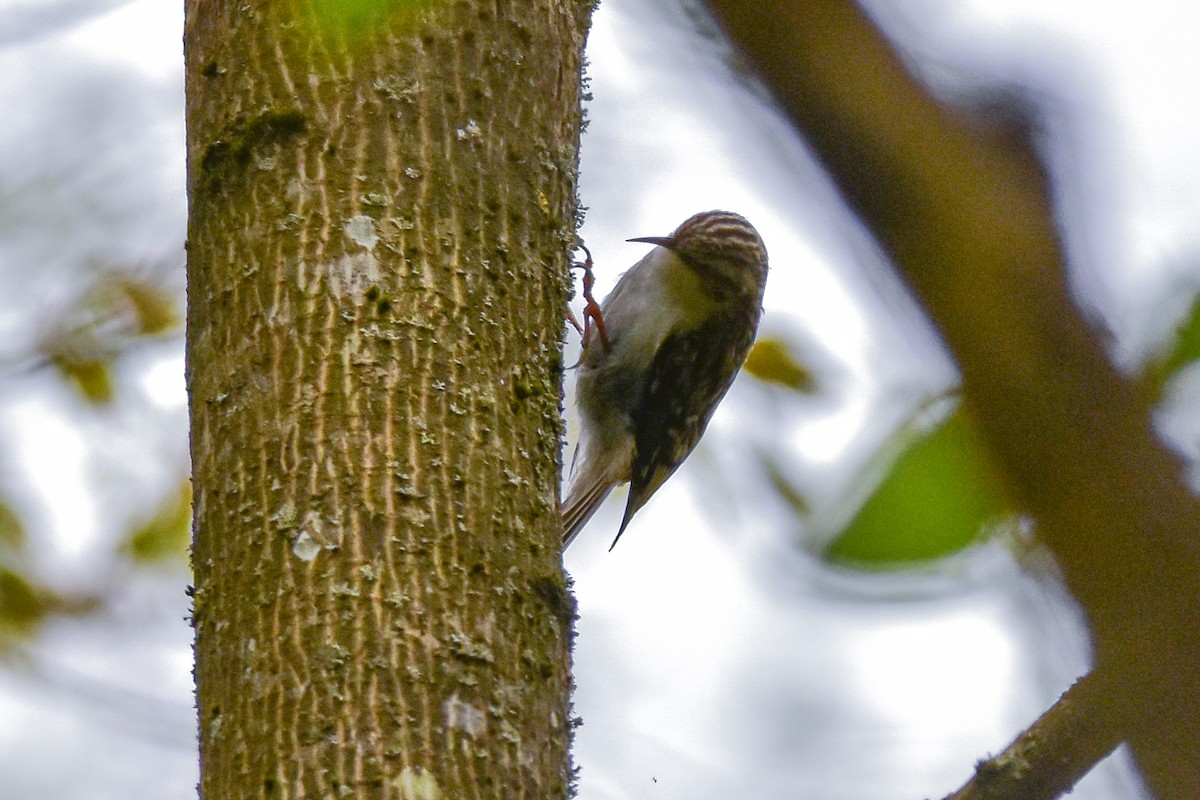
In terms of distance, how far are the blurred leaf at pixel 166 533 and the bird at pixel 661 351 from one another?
4.87ft

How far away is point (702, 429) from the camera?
580 cm

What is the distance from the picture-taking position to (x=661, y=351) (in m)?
5.51

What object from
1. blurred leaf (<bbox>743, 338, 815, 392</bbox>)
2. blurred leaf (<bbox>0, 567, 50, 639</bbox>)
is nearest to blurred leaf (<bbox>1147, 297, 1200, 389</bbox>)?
blurred leaf (<bbox>743, 338, 815, 392</bbox>)

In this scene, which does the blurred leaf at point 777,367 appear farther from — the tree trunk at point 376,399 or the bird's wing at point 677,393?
the bird's wing at point 677,393

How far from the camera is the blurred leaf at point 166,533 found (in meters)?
4.85

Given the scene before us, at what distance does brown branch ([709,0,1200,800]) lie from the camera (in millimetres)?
557

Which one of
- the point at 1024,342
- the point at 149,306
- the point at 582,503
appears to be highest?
the point at 149,306

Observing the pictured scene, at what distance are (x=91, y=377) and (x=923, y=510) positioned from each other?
4200 millimetres

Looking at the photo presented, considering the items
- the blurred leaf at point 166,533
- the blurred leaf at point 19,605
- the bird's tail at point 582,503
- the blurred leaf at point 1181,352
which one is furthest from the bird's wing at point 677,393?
the blurred leaf at point 1181,352

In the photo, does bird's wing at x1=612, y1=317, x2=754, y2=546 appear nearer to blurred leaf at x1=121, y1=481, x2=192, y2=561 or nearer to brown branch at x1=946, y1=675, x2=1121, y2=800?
blurred leaf at x1=121, y1=481, x2=192, y2=561

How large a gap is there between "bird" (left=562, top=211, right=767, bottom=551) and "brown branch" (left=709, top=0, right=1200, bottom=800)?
483 cm

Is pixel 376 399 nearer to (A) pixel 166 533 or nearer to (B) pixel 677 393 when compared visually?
(A) pixel 166 533

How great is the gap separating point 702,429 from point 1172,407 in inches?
204

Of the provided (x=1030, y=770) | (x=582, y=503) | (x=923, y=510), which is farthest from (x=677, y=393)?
(x=923, y=510)
